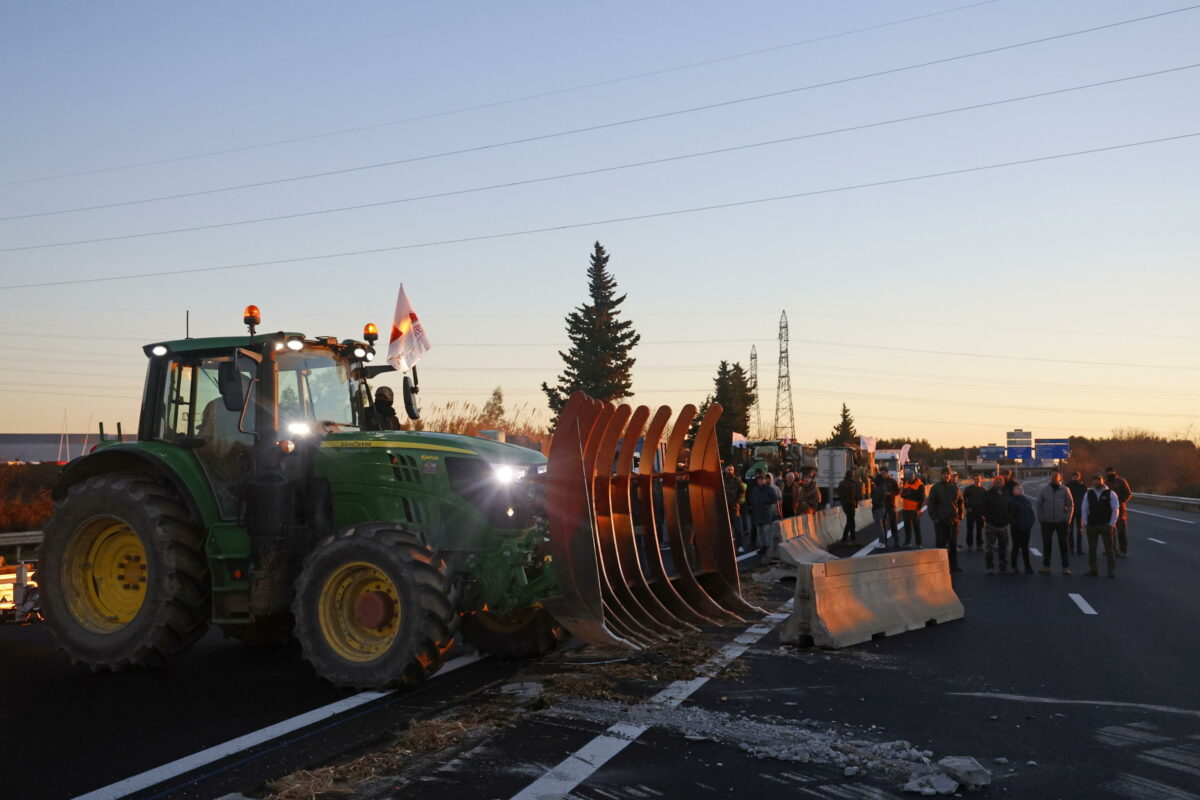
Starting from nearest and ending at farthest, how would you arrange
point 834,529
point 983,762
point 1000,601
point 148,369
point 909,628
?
point 983,762 → point 148,369 → point 909,628 → point 1000,601 → point 834,529

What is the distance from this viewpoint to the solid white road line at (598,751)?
17.9 feet

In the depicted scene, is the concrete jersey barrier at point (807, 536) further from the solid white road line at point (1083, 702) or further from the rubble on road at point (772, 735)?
the rubble on road at point (772, 735)

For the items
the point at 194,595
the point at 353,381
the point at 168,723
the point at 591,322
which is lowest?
the point at 168,723

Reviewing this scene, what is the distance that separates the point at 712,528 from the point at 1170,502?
A: 181 feet

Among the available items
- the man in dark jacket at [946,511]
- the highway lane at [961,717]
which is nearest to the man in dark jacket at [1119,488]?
the man in dark jacket at [946,511]

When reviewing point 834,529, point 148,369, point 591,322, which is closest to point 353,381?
point 148,369

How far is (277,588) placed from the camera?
8.58m

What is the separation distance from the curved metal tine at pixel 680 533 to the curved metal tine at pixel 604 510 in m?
1.08

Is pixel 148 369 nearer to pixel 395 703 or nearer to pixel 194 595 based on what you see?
pixel 194 595

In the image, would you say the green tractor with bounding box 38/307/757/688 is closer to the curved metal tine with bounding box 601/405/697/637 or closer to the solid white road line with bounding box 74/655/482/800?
the curved metal tine with bounding box 601/405/697/637

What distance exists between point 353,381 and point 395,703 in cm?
343

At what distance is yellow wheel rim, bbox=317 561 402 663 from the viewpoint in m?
7.90

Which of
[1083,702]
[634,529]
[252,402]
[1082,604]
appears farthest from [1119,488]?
[252,402]

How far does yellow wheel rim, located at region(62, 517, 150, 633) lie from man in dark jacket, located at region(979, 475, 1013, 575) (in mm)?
14425
